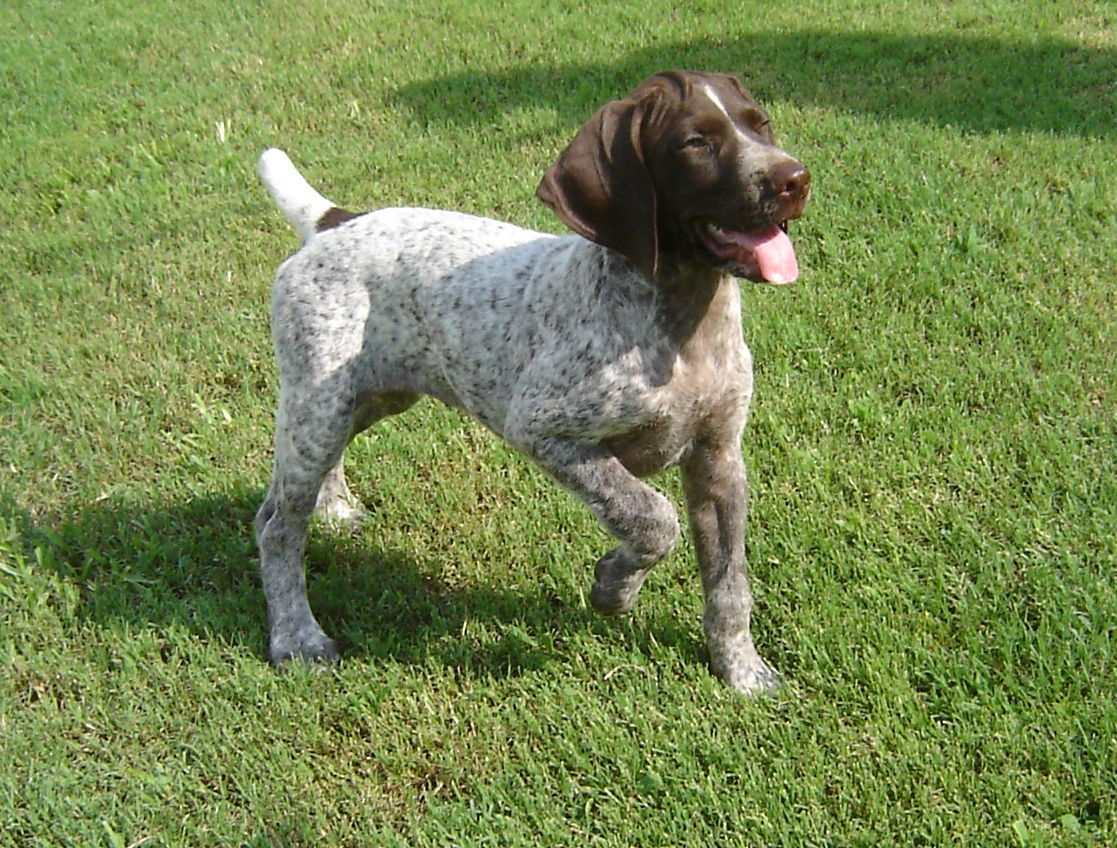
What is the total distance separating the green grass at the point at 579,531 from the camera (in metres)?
3.17

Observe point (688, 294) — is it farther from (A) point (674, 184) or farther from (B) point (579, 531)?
(B) point (579, 531)

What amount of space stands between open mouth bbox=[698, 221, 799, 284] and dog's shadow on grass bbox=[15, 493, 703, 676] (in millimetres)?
1307

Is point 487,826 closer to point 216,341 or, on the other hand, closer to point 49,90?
point 216,341

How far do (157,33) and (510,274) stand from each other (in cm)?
680

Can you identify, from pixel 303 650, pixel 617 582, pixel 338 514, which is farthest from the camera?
pixel 338 514

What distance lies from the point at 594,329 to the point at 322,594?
1.57m

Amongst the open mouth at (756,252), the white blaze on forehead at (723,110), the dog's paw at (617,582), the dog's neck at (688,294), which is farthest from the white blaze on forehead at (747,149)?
the dog's paw at (617,582)

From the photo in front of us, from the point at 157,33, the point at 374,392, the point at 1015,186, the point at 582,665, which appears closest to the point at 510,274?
the point at 374,392

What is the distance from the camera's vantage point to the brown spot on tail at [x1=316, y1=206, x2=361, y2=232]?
12.8 ft

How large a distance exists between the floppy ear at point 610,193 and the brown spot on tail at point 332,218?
4.14 ft

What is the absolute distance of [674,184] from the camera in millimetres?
2867

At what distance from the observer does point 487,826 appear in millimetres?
3098

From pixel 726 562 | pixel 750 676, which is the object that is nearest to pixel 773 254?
pixel 726 562

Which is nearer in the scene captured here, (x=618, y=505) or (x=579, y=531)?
(x=618, y=505)
